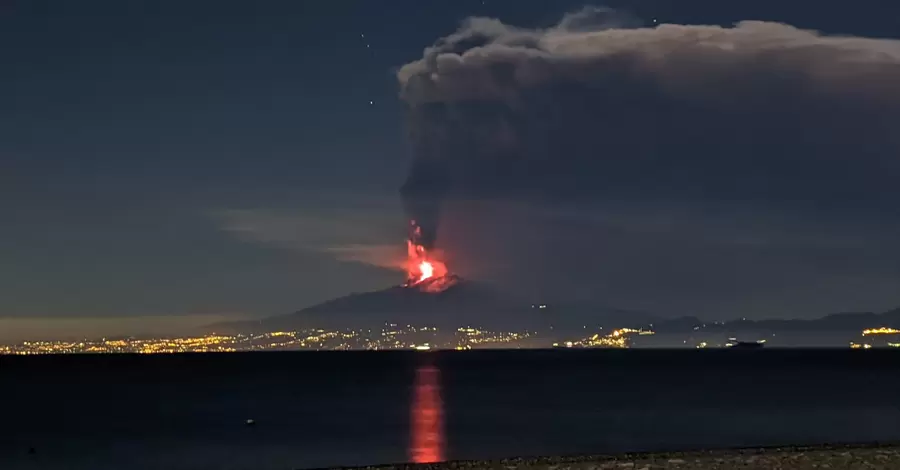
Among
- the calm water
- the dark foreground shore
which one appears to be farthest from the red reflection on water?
the dark foreground shore

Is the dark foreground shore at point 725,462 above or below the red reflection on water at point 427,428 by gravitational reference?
above

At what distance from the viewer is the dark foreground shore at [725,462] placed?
38125mm

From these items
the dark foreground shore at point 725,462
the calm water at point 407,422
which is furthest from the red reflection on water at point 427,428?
the dark foreground shore at point 725,462

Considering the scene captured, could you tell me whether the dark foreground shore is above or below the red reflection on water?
above

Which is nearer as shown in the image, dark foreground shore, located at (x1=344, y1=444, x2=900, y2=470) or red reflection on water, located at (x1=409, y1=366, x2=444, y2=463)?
dark foreground shore, located at (x1=344, y1=444, x2=900, y2=470)

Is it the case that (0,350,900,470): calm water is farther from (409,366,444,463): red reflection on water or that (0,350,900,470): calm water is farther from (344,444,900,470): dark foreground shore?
(344,444,900,470): dark foreground shore

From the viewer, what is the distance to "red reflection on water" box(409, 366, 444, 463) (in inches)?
2616

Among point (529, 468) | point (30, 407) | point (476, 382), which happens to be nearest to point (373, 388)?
point (476, 382)

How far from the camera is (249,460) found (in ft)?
214

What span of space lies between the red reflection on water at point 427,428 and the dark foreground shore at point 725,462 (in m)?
19.1

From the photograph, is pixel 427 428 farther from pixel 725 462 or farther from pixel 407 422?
pixel 725 462

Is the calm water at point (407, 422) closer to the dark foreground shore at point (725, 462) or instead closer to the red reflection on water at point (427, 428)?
the red reflection on water at point (427, 428)

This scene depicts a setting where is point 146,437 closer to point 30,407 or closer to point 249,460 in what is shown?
point 249,460

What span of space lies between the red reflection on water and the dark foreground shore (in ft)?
62.7
